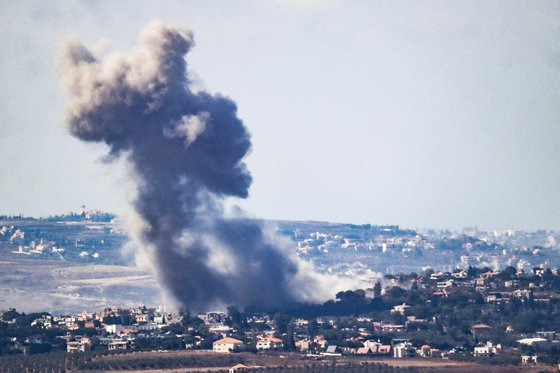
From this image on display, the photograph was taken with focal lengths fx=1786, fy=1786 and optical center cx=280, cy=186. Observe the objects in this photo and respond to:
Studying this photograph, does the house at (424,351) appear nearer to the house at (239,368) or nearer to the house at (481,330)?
the house at (481,330)

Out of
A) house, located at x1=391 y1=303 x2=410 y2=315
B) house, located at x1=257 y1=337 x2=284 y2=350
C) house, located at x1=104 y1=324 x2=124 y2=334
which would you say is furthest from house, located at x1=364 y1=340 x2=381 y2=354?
house, located at x1=104 y1=324 x2=124 y2=334

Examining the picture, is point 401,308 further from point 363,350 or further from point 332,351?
point 332,351

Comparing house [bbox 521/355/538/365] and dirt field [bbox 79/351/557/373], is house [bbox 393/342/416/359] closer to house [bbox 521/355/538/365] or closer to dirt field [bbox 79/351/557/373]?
dirt field [bbox 79/351/557/373]

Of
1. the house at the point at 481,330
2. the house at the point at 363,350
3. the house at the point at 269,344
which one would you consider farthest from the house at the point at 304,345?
the house at the point at 481,330

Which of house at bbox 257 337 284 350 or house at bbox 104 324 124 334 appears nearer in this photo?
house at bbox 257 337 284 350

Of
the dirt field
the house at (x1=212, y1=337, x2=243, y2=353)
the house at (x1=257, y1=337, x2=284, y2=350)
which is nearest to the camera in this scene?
the dirt field
